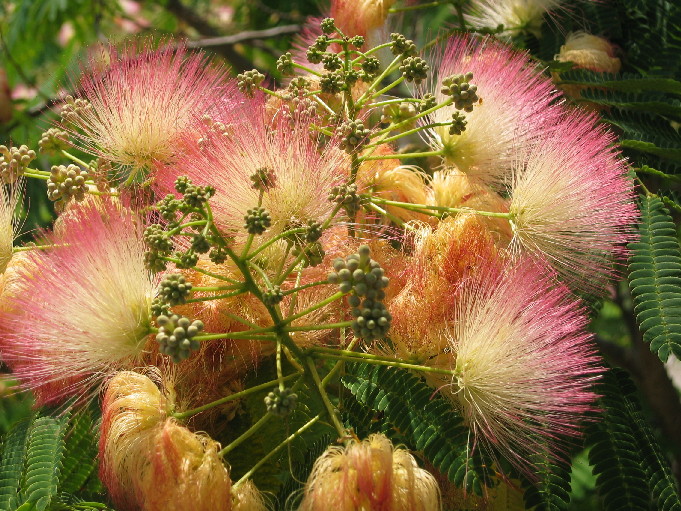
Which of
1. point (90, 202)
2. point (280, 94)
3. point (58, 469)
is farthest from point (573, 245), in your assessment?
point (58, 469)

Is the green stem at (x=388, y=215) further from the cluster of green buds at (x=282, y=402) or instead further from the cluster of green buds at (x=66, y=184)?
the cluster of green buds at (x=66, y=184)

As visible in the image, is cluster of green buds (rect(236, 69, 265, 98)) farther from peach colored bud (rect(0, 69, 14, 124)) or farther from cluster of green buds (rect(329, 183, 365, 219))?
peach colored bud (rect(0, 69, 14, 124))

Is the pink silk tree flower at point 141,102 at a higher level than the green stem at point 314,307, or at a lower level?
higher

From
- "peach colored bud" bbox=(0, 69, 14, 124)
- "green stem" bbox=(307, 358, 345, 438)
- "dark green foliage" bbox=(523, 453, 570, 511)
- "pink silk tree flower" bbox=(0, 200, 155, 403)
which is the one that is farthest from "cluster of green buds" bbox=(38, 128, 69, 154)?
"peach colored bud" bbox=(0, 69, 14, 124)

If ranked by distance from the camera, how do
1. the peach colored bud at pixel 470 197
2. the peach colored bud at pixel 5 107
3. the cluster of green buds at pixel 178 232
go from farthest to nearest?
the peach colored bud at pixel 5 107 → the peach colored bud at pixel 470 197 → the cluster of green buds at pixel 178 232

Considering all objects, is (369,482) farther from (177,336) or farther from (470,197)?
(470,197)

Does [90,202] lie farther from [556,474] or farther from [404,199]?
[556,474]

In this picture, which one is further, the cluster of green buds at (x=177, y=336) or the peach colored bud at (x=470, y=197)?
the peach colored bud at (x=470, y=197)

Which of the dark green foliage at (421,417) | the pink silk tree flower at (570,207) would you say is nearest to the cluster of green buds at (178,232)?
the dark green foliage at (421,417)
